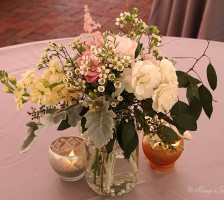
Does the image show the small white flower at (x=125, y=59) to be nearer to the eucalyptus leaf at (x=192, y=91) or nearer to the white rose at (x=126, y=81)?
the white rose at (x=126, y=81)

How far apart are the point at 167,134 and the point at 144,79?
0.13m

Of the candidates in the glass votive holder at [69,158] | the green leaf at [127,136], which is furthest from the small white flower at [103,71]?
the glass votive holder at [69,158]

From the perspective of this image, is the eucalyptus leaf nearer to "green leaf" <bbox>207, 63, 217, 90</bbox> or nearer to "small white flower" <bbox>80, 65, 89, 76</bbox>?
"green leaf" <bbox>207, 63, 217, 90</bbox>

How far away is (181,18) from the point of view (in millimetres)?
2371

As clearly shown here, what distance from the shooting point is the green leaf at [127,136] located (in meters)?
0.66

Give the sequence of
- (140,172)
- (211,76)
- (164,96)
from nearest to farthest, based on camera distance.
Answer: (164,96) < (211,76) < (140,172)

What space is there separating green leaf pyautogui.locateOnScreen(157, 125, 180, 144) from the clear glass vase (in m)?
0.09

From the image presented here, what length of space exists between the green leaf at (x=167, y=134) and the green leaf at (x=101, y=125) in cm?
10

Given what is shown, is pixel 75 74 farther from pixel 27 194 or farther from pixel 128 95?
pixel 27 194

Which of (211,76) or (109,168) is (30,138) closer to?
(109,168)

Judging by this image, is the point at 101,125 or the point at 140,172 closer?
the point at 101,125

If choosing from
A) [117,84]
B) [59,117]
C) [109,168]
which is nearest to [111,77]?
[117,84]

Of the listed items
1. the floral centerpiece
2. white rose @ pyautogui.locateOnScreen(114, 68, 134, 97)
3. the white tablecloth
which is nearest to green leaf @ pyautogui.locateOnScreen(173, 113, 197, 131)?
the floral centerpiece

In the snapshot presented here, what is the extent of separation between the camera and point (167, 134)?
2.26ft
